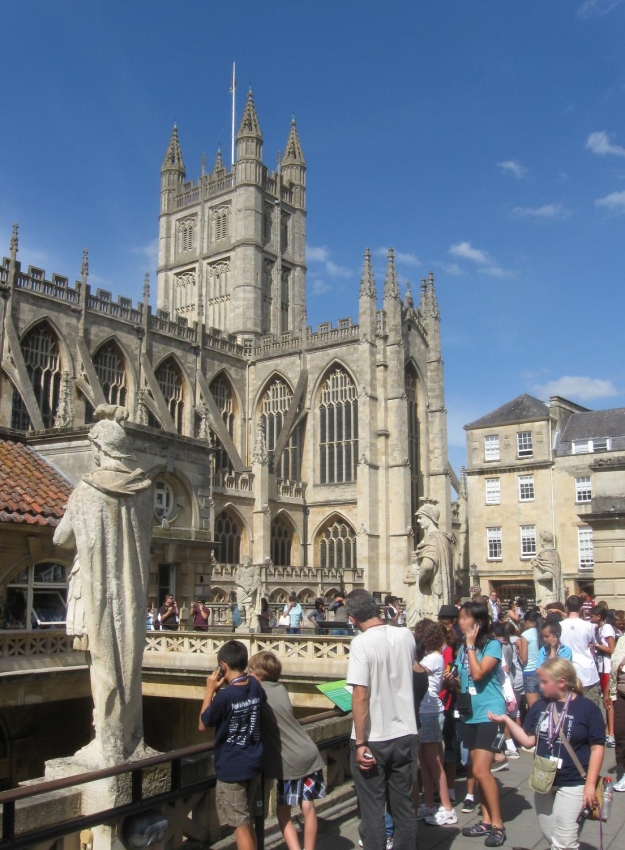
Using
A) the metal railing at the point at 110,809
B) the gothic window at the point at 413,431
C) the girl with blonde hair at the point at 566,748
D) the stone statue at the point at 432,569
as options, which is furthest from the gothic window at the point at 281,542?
the girl with blonde hair at the point at 566,748

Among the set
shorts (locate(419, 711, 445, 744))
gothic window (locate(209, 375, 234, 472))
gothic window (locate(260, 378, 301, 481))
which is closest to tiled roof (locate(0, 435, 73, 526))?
shorts (locate(419, 711, 445, 744))

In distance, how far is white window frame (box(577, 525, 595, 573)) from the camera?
35906mm

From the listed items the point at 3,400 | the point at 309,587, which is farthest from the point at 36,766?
the point at 309,587

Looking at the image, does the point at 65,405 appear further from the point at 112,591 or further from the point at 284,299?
the point at 284,299

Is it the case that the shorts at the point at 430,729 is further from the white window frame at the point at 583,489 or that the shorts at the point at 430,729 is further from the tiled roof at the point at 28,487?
the white window frame at the point at 583,489

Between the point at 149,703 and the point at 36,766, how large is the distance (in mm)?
2890

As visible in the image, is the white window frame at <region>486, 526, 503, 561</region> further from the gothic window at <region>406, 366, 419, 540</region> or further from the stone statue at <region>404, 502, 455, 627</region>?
the stone statue at <region>404, 502, 455, 627</region>

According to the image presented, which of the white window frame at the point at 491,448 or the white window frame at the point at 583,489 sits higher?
the white window frame at the point at 491,448

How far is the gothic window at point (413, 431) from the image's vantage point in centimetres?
4628

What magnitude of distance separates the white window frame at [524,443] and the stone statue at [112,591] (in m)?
35.7

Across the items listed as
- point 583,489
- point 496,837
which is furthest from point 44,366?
point 496,837

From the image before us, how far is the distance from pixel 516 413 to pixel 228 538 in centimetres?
1514

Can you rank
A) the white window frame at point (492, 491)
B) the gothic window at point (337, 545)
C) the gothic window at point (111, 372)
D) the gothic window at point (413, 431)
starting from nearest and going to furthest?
1. the white window frame at point (492, 491)
2. the gothic window at point (111, 372)
3. the gothic window at point (337, 545)
4. the gothic window at point (413, 431)

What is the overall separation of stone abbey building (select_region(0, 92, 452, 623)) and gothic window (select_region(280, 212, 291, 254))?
1060 millimetres
